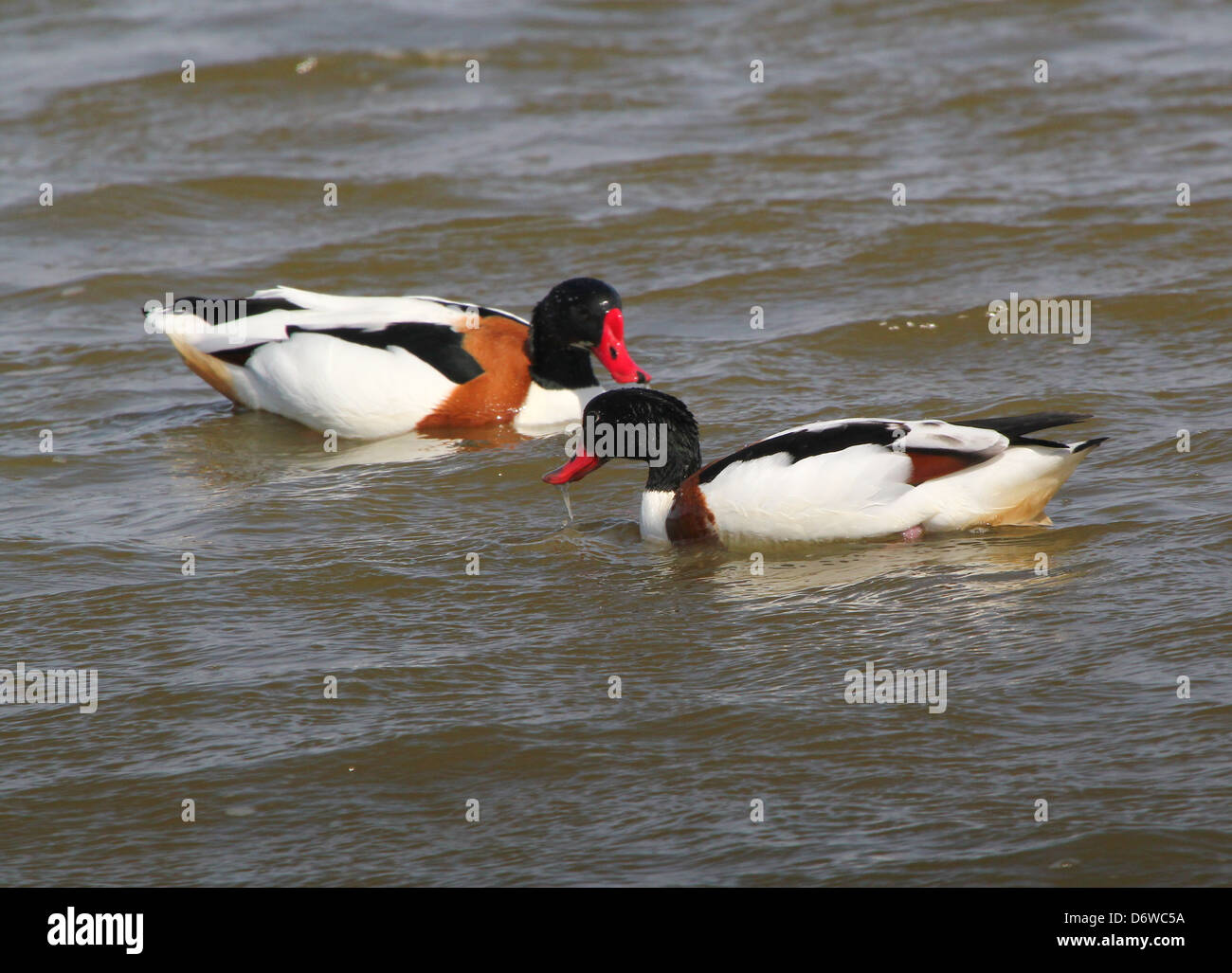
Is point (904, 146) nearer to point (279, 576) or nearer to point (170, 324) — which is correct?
point (170, 324)

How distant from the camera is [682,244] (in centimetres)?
1198

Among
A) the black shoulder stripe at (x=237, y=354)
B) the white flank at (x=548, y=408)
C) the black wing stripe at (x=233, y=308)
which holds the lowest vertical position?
the white flank at (x=548, y=408)

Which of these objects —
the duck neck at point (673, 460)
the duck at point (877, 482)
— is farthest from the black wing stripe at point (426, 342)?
the duck at point (877, 482)

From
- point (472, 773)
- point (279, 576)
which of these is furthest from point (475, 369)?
point (472, 773)

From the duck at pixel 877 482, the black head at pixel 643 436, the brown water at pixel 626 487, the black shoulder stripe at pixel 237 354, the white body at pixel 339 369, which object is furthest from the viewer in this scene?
the black shoulder stripe at pixel 237 354

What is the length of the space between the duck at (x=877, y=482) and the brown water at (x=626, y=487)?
14cm

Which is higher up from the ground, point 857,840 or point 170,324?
point 170,324

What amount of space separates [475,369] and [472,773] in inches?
159

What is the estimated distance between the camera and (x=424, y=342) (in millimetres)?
8945

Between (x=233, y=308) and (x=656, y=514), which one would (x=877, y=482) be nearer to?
(x=656, y=514)

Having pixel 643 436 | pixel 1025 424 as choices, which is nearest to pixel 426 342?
pixel 643 436

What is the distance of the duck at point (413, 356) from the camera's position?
891 centimetres

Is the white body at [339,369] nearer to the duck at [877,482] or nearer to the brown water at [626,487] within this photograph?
the brown water at [626,487]

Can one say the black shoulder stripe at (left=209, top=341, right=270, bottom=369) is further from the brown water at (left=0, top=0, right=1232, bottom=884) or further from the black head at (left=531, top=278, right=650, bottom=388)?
the black head at (left=531, top=278, right=650, bottom=388)
